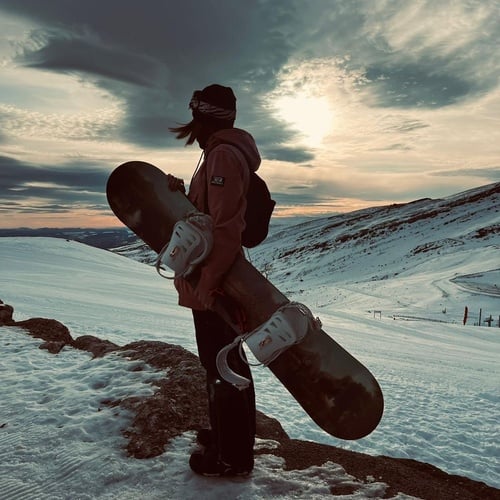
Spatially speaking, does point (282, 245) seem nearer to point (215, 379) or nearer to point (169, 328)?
point (169, 328)

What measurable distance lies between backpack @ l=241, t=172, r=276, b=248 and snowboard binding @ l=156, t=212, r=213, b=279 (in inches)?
14.7

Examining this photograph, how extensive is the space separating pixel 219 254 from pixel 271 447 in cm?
200

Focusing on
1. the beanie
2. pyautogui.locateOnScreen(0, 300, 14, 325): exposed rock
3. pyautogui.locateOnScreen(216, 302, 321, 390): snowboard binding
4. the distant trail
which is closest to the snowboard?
pyautogui.locateOnScreen(216, 302, 321, 390): snowboard binding

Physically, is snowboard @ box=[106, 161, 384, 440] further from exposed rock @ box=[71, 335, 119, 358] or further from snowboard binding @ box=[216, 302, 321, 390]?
exposed rock @ box=[71, 335, 119, 358]

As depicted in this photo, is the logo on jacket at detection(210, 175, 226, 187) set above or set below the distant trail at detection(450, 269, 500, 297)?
above

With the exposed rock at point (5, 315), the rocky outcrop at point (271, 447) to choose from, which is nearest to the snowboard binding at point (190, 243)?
the rocky outcrop at point (271, 447)

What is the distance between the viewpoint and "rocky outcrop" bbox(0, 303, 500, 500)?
3305mm

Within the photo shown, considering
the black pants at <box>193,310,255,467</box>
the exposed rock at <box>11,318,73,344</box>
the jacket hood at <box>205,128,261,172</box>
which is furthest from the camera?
the exposed rock at <box>11,318,73,344</box>

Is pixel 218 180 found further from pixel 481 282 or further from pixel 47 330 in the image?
pixel 481 282

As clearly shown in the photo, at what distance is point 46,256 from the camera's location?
1120 inches

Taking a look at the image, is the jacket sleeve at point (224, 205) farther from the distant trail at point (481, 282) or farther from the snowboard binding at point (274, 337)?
the distant trail at point (481, 282)

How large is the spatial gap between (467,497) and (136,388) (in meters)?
3.13

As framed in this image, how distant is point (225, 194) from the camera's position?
8.56 feet

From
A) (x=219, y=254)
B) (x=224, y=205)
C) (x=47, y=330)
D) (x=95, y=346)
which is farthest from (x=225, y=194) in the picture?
(x=47, y=330)
